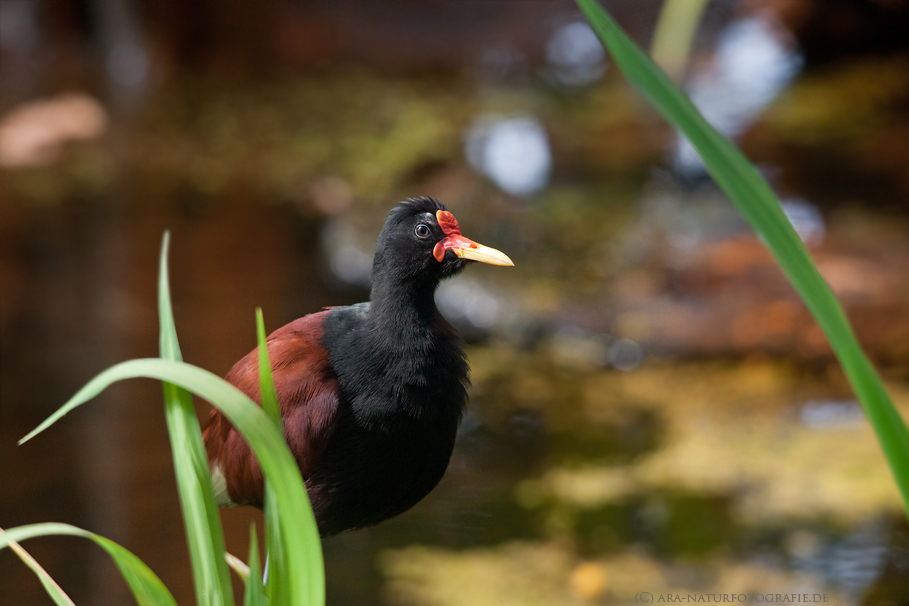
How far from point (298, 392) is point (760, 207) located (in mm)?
561

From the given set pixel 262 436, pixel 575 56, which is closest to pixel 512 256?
pixel 575 56

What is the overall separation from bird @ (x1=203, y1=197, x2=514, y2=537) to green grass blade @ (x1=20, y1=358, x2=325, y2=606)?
181 mm

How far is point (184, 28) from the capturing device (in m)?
5.37

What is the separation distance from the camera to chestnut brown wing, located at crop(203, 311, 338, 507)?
2.92ft

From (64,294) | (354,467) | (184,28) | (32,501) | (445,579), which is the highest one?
(184,28)

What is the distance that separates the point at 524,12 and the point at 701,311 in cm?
330

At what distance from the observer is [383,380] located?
0.86 metres

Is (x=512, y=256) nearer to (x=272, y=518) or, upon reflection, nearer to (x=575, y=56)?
(x=575, y=56)

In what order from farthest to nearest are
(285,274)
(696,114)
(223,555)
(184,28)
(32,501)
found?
(184,28)
(285,274)
(32,501)
(223,555)
(696,114)

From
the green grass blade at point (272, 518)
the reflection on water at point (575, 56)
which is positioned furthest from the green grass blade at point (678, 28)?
the reflection on water at point (575, 56)

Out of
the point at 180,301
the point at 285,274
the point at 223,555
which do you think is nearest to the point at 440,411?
the point at 223,555

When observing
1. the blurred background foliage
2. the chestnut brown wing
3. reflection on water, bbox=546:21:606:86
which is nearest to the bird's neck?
the chestnut brown wing

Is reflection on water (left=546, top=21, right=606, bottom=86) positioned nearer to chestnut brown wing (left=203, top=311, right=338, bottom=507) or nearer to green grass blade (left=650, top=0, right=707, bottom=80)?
chestnut brown wing (left=203, top=311, right=338, bottom=507)

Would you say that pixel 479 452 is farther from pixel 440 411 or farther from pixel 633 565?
pixel 440 411
